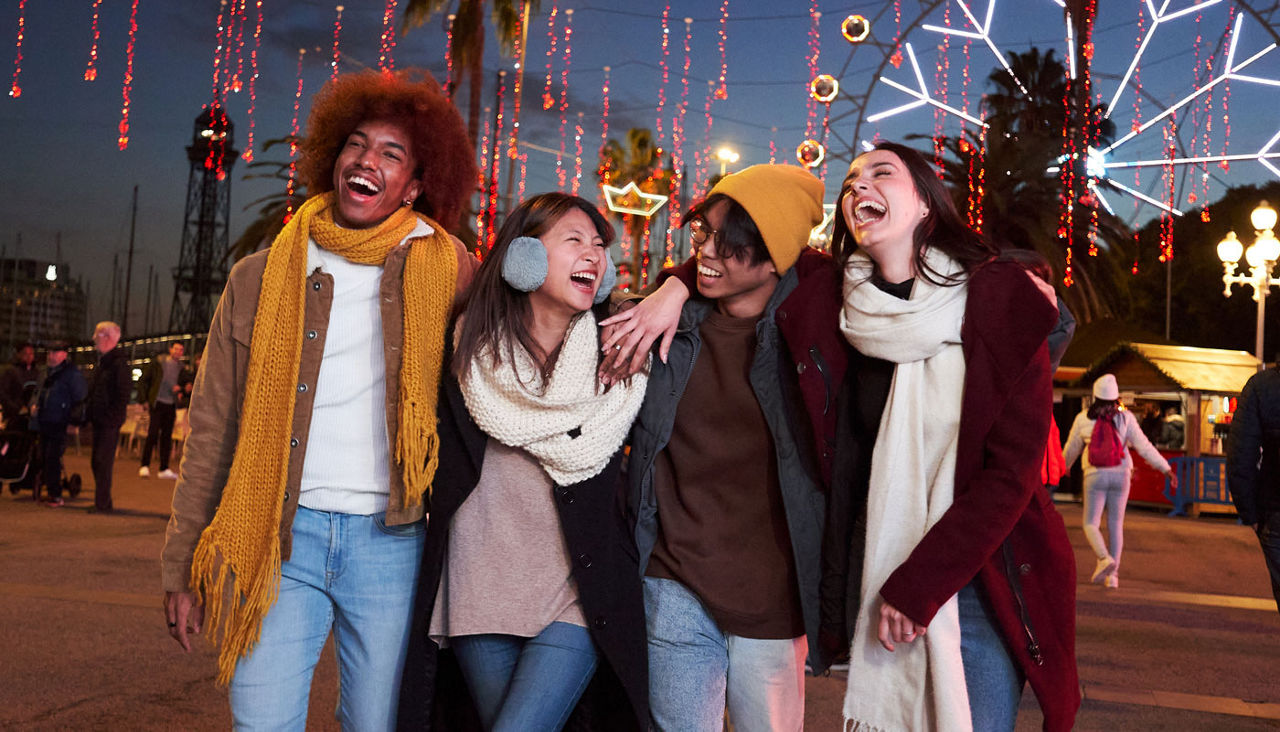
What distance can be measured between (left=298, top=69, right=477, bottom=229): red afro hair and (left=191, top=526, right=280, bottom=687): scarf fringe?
1097 mm

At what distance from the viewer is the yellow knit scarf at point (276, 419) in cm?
271

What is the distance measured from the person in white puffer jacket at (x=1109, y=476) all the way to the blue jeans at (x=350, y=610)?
8353 millimetres

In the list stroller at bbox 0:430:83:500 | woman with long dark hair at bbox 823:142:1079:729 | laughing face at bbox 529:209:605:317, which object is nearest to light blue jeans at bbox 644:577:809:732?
woman with long dark hair at bbox 823:142:1079:729

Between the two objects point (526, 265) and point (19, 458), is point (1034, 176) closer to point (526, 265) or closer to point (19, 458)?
point (19, 458)

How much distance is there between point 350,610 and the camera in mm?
2779

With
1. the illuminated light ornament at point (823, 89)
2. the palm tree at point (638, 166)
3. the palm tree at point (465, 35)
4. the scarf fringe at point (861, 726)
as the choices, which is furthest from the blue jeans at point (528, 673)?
the palm tree at point (638, 166)

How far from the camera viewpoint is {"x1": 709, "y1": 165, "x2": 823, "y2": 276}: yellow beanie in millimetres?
2994

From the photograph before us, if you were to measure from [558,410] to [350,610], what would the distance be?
0.75m

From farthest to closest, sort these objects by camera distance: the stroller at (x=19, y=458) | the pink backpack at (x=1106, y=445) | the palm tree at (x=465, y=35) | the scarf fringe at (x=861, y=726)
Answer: the palm tree at (x=465, y=35) < the stroller at (x=19, y=458) < the pink backpack at (x=1106, y=445) < the scarf fringe at (x=861, y=726)

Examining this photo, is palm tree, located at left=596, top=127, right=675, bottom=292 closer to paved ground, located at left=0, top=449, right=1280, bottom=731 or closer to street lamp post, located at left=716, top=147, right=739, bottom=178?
street lamp post, located at left=716, top=147, right=739, bottom=178

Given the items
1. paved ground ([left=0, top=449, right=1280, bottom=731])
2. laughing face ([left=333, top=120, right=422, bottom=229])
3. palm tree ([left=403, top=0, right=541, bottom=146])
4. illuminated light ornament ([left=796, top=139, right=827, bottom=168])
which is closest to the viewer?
laughing face ([left=333, top=120, right=422, bottom=229])

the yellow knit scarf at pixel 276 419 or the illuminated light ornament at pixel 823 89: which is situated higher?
the illuminated light ornament at pixel 823 89

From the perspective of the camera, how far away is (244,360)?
9.61ft

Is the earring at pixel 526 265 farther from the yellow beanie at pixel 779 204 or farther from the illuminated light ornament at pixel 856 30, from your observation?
the illuminated light ornament at pixel 856 30
